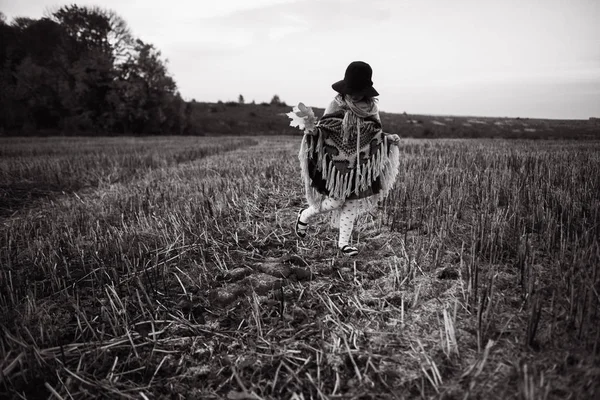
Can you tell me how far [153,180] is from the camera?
7.16m

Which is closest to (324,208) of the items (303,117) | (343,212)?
(343,212)

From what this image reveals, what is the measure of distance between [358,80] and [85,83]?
3117cm

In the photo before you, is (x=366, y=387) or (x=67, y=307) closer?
(x=366, y=387)

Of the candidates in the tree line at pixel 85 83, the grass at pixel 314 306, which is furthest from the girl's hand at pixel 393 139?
the tree line at pixel 85 83

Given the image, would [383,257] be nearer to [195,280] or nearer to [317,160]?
[317,160]

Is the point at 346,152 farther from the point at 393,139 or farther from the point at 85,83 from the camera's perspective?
the point at 85,83

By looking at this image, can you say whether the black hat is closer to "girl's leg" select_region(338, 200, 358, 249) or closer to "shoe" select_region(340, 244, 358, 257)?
"girl's leg" select_region(338, 200, 358, 249)

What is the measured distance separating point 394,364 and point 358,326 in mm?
364

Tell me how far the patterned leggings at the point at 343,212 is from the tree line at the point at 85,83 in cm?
2862

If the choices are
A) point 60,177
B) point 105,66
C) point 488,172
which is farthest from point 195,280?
point 105,66

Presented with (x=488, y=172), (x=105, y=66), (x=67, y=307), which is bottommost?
(x=67, y=307)

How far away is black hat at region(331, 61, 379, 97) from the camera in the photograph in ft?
9.79

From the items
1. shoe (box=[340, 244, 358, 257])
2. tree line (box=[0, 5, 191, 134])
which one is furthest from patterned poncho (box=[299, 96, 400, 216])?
tree line (box=[0, 5, 191, 134])

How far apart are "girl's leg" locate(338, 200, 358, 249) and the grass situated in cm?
18
